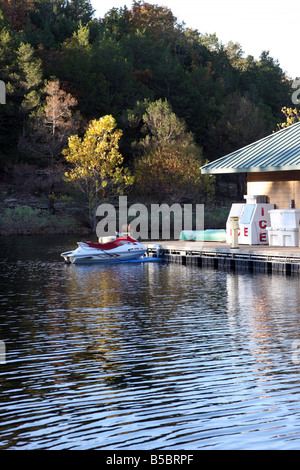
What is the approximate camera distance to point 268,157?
33375 millimetres

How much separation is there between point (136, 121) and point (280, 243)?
40194mm

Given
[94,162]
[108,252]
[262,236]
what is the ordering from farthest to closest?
[94,162]
[108,252]
[262,236]

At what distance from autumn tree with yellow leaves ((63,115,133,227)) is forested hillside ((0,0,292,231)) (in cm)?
104

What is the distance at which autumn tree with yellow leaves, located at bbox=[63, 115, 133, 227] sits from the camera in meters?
Answer: 59.9

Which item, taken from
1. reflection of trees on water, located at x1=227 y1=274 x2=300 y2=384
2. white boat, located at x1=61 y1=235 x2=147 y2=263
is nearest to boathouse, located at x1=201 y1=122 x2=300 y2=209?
white boat, located at x1=61 y1=235 x2=147 y2=263

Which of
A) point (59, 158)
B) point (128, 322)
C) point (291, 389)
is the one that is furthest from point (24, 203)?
point (291, 389)

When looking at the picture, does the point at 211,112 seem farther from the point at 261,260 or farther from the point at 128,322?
the point at 128,322

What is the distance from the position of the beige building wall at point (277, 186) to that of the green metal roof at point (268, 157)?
0.83 metres

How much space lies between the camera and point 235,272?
1152 inches
